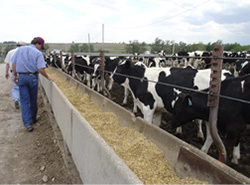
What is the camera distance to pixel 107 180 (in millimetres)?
1661

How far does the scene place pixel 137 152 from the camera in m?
2.54

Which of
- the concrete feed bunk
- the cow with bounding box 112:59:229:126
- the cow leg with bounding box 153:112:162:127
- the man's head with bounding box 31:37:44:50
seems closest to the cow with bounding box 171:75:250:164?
the cow with bounding box 112:59:229:126

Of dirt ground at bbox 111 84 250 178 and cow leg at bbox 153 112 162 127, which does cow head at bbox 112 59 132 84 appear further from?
dirt ground at bbox 111 84 250 178

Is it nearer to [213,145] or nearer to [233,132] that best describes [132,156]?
[233,132]

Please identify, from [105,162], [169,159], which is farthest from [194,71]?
[105,162]

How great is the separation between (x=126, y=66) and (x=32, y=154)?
10.1 feet

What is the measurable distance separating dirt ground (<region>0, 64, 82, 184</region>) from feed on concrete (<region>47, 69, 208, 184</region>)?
2.27 ft

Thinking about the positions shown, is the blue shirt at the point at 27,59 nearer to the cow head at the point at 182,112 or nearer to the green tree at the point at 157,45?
the cow head at the point at 182,112

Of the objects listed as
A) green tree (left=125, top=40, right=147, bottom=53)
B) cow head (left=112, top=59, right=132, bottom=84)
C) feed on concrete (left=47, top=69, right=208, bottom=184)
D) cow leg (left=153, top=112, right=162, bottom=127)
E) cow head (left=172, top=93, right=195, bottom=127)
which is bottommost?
cow leg (left=153, top=112, right=162, bottom=127)

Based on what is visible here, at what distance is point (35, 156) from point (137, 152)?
186 centimetres

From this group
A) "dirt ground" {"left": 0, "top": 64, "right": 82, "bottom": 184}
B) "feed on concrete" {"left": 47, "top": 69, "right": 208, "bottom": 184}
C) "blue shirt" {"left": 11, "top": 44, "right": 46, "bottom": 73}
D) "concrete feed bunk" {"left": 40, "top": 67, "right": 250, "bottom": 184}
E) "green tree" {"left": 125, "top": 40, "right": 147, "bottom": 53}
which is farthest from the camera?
"green tree" {"left": 125, "top": 40, "right": 147, "bottom": 53}

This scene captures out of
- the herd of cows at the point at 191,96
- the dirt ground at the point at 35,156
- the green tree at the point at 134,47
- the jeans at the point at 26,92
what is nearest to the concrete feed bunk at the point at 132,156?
the dirt ground at the point at 35,156

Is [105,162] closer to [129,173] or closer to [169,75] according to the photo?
[129,173]

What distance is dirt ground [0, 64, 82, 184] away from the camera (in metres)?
2.72
